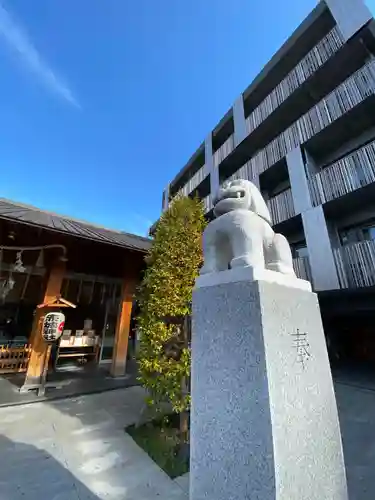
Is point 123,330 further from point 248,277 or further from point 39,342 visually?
point 248,277

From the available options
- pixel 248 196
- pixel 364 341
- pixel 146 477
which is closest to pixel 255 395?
pixel 248 196

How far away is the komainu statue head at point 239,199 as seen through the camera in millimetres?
2031

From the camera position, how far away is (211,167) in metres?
13.2

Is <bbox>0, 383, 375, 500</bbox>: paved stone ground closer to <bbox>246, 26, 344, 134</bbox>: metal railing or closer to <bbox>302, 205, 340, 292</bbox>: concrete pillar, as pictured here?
<bbox>302, 205, 340, 292</bbox>: concrete pillar

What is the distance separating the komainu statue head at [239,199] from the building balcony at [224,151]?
10696 millimetres

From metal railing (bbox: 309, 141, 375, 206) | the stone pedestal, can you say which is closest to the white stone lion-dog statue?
the stone pedestal

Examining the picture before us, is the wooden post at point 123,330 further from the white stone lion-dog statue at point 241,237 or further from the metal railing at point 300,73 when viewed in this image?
the metal railing at point 300,73

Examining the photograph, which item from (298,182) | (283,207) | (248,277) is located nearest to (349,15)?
(298,182)

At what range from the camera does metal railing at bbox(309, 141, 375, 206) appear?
267 inches

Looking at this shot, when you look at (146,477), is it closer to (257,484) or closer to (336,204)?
(257,484)

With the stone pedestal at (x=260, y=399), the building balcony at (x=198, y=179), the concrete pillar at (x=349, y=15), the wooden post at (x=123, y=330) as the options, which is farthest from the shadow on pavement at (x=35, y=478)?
the building balcony at (x=198, y=179)

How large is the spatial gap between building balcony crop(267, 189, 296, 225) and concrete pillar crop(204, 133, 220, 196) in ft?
11.9

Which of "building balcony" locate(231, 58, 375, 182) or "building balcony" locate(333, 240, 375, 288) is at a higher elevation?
"building balcony" locate(231, 58, 375, 182)

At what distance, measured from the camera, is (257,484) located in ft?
4.23
